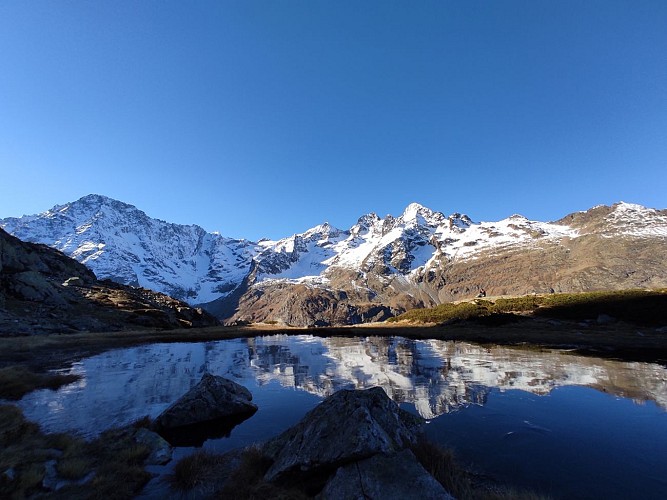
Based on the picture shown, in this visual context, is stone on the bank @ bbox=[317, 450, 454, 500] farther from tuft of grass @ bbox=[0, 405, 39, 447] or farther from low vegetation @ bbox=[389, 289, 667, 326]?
low vegetation @ bbox=[389, 289, 667, 326]

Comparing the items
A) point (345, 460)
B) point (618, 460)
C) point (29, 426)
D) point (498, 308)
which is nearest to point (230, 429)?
point (29, 426)

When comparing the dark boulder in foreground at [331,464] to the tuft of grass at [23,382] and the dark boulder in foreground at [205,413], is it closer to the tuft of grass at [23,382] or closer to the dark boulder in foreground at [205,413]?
the dark boulder in foreground at [205,413]

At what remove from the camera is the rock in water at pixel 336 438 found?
962 centimetres

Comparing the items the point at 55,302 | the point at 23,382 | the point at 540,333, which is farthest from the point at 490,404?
the point at 55,302

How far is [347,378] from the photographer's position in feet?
92.4

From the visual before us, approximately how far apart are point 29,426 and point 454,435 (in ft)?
60.0

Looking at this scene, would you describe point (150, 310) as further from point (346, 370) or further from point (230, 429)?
point (230, 429)

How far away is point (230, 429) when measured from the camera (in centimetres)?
1684

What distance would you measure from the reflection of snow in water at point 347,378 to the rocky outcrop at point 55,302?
1580 inches

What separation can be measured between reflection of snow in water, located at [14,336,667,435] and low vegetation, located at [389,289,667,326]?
91.5ft

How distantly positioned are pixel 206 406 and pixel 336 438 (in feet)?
35.5

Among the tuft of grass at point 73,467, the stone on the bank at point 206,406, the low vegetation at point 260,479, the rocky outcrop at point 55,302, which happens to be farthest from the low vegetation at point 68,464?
the rocky outcrop at point 55,302

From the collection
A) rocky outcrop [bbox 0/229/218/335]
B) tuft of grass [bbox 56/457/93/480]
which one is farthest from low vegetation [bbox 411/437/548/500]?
rocky outcrop [bbox 0/229/218/335]

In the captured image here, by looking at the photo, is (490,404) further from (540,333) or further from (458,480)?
(540,333)
